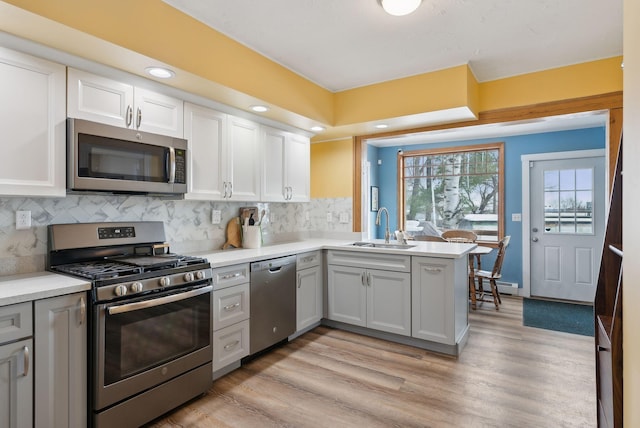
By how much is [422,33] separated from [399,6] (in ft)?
1.56

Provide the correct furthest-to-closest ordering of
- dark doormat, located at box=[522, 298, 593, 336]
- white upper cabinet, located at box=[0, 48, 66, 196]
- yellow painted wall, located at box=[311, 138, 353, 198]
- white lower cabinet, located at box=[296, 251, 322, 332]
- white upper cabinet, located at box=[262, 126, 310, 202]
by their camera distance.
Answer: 1. yellow painted wall, located at box=[311, 138, 353, 198]
2. dark doormat, located at box=[522, 298, 593, 336]
3. white upper cabinet, located at box=[262, 126, 310, 202]
4. white lower cabinet, located at box=[296, 251, 322, 332]
5. white upper cabinet, located at box=[0, 48, 66, 196]

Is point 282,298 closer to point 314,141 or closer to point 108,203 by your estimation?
point 108,203

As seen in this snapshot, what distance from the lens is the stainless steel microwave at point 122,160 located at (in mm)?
1995

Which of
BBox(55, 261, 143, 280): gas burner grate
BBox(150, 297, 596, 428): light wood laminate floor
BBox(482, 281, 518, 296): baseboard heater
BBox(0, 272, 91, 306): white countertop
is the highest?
BBox(55, 261, 143, 280): gas burner grate

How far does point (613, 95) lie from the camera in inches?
113

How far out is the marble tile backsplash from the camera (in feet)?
6.67

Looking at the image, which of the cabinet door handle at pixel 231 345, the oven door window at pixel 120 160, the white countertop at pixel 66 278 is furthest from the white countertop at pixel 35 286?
the cabinet door handle at pixel 231 345

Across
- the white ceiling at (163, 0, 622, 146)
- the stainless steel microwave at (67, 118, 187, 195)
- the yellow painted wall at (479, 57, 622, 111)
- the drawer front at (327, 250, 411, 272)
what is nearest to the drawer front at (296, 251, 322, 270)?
the drawer front at (327, 250, 411, 272)

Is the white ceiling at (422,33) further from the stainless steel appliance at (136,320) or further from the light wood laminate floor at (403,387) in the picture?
the light wood laminate floor at (403,387)

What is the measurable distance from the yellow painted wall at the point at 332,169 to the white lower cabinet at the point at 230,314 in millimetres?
1859

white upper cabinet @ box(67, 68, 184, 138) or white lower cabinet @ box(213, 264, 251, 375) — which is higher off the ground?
white upper cabinet @ box(67, 68, 184, 138)

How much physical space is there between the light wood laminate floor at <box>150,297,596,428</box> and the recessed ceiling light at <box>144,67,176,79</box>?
2.13m

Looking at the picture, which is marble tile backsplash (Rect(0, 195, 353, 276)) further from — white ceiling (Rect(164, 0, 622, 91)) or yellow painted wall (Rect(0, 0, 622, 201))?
white ceiling (Rect(164, 0, 622, 91))

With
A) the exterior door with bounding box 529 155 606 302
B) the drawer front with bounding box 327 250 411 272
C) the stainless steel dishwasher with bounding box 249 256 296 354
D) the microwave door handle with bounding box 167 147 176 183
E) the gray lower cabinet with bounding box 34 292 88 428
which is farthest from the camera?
the exterior door with bounding box 529 155 606 302
